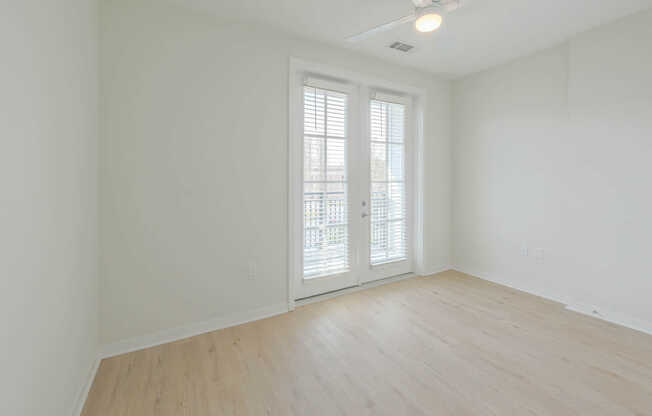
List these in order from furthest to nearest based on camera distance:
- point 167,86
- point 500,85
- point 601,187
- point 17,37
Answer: point 500,85
point 601,187
point 167,86
point 17,37

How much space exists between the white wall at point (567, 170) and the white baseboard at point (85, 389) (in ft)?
13.1

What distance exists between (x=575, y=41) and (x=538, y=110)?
66cm

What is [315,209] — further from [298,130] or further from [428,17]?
[428,17]

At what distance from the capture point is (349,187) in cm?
324

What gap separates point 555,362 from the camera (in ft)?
6.56

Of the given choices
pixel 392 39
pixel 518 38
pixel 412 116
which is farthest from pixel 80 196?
pixel 518 38

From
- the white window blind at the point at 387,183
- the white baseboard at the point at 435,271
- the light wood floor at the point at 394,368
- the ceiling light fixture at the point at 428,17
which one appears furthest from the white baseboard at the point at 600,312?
the ceiling light fixture at the point at 428,17

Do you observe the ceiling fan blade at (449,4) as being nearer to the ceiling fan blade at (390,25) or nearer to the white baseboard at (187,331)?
the ceiling fan blade at (390,25)

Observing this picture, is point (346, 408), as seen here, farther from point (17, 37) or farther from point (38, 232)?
point (17, 37)

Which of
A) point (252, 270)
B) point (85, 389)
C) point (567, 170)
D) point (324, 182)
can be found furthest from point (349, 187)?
point (85, 389)

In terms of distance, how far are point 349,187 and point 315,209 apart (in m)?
0.49

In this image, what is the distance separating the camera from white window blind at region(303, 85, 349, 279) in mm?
2969

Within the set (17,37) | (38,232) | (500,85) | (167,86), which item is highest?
(500,85)

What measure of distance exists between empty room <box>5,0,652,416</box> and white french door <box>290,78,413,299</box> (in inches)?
1.0
